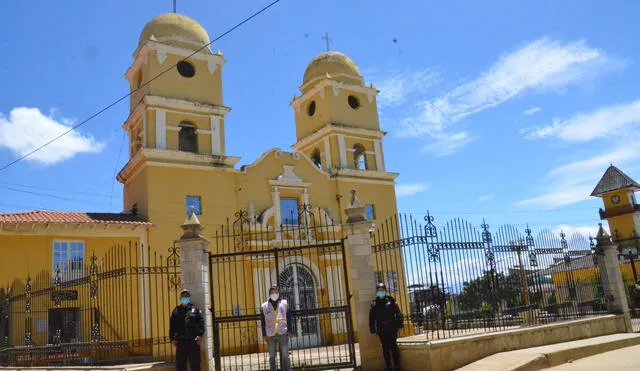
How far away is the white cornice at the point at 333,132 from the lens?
85.0 feet

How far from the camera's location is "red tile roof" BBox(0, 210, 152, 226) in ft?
59.1

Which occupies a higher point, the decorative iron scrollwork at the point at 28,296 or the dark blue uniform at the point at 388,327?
the decorative iron scrollwork at the point at 28,296

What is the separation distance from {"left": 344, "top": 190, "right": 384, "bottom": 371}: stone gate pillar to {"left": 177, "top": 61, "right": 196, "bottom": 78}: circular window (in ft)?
48.4

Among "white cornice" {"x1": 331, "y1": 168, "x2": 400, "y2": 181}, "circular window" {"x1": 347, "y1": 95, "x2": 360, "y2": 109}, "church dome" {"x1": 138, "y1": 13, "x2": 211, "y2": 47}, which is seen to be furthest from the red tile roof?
"circular window" {"x1": 347, "y1": 95, "x2": 360, "y2": 109}

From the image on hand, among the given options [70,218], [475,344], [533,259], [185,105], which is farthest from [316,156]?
[475,344]

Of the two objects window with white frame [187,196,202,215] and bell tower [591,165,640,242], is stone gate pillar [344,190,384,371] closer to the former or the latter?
window with white frame [187,196,202,215]

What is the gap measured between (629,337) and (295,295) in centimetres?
1195

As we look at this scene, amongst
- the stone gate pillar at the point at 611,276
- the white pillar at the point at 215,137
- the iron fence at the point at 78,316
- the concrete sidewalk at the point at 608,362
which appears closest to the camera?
the concrete sidewalk at the point at 608,362

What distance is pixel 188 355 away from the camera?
9656 mm

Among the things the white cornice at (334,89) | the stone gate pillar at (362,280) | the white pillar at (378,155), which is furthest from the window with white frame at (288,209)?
the stone gate pillar at (362,280)

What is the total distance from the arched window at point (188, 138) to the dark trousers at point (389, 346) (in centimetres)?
1503

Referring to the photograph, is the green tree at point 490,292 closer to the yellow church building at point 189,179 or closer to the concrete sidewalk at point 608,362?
the concrete sidewalk at point 608,362

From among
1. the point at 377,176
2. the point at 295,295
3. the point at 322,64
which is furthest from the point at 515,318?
the point at 322,64

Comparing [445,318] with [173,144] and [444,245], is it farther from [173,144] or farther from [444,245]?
[173,144]
